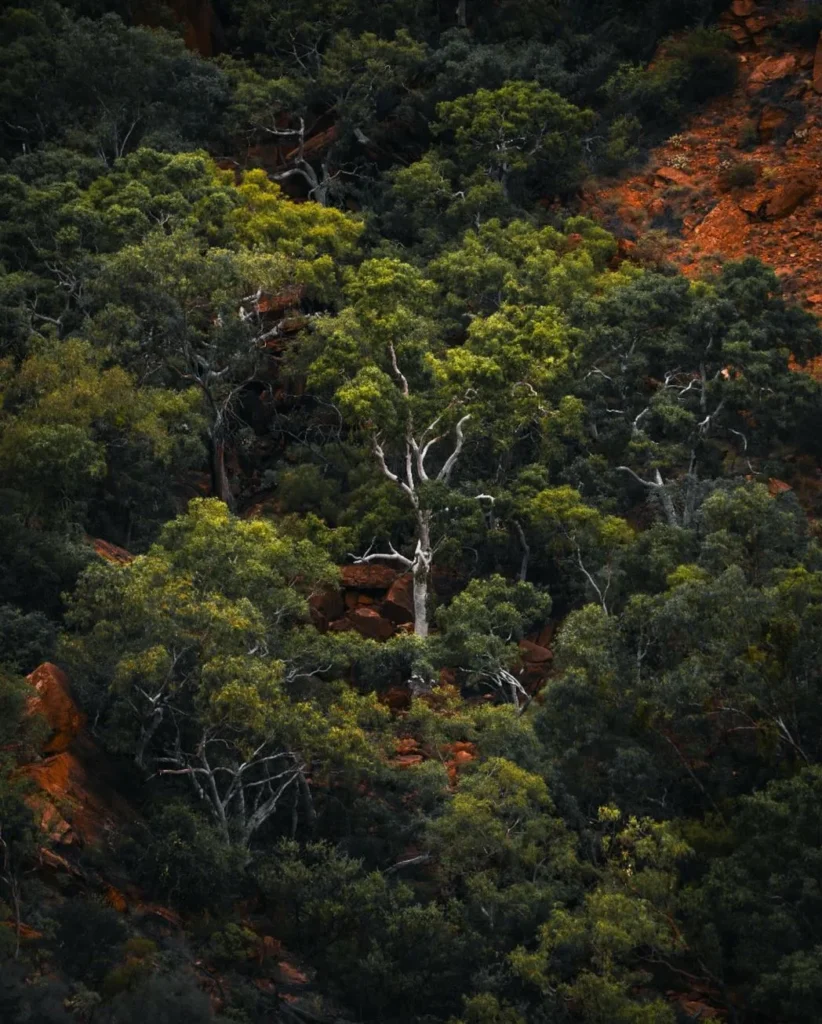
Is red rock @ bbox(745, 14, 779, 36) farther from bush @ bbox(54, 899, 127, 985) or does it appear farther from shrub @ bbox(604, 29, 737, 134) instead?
bush @ bbox(54, 899, 127, 985)

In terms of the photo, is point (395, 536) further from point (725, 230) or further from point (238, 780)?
point (725, 230)

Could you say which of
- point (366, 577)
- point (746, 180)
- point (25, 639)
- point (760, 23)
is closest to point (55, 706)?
point (25, 639)

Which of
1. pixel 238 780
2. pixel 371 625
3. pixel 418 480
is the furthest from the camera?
pixel 418 480

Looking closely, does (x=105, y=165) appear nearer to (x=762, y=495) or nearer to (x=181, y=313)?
(x=181, y=313)

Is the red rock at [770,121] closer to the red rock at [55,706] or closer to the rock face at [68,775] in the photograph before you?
the rock face at [68,775]

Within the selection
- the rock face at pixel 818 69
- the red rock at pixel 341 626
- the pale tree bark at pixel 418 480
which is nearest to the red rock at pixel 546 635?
the pale tree bark at pixel 418 480

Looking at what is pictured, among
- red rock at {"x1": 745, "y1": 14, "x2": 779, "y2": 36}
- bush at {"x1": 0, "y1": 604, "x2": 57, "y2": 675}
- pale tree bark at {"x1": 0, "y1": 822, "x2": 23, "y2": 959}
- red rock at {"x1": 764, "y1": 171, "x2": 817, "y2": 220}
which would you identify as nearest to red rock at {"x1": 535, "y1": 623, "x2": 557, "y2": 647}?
bush at {"x1": 0, "y1": 604, "x2": 57, "y2": 675}

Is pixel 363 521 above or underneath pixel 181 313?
underneath

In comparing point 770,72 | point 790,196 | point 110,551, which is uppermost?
point 770,72

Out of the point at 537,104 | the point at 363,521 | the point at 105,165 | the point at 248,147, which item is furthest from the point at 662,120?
the point at 363,521
